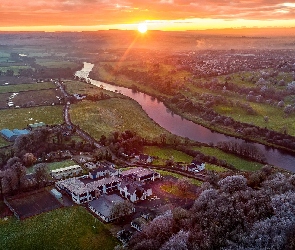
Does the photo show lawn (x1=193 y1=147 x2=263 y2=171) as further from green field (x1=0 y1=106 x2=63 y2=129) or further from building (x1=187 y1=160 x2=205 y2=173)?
green field (x1=0 y1=106 x2=63 y2=129)

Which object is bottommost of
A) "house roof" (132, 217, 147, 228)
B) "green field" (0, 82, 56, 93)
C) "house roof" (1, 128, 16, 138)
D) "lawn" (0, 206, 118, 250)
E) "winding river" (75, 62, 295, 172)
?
"winding river" (75, 62, 295, 172)

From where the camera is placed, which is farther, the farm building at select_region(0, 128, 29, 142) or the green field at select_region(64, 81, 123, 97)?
the green field at select_region(64, 81, 123, 97)

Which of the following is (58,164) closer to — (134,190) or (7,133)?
(134,190)

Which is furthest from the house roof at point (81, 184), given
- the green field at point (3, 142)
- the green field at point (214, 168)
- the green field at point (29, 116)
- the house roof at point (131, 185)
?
the green field at point (29, 116)

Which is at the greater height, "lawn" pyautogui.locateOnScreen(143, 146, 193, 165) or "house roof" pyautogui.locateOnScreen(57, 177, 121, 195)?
"house roof" pyautogui.locateOnScreen(57, 177, 121, 195)

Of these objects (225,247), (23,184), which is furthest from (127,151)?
(225,247)

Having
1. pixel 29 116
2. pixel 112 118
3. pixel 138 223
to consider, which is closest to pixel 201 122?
pixel 112 118

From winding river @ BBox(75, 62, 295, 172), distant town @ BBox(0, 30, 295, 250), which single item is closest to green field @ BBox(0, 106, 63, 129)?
distant town @ BBox(0, 30, 295, 250)

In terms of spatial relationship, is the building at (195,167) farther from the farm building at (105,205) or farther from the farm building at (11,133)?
the farm building at (11,133)
